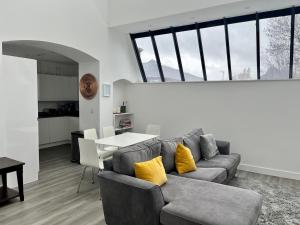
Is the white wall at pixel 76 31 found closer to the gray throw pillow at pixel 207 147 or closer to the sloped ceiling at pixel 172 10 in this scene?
the sloped ceiling at pixel 172 10

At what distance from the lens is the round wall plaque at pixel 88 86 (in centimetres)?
562

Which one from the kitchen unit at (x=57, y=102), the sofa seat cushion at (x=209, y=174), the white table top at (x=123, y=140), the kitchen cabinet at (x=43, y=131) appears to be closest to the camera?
the sofa seat cushion at (x=209, y=174)

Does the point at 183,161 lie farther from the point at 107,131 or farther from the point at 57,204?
the point at 107,131

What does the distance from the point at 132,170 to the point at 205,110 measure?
10.4 ft

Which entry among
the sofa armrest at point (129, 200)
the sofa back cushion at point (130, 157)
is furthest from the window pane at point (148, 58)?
the sofa armrest at point (129, 200)

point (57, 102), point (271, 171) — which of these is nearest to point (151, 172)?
point (271, 171)

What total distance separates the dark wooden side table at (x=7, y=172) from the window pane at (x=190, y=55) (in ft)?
13.8

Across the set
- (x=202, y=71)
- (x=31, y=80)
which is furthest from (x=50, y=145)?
(x=202, y=71)

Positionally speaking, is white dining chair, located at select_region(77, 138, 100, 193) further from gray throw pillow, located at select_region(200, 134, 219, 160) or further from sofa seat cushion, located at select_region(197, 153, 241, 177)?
gray throw pillow, located at select_region(200, 134, 219, 160)

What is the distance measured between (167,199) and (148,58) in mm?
4629

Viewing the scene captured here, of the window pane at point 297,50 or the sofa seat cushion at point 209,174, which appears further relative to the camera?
the window pane at point 297,50

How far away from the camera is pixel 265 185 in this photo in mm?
4242

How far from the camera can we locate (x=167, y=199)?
2574mm

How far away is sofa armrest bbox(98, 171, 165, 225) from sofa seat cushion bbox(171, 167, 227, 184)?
1.01 meters
